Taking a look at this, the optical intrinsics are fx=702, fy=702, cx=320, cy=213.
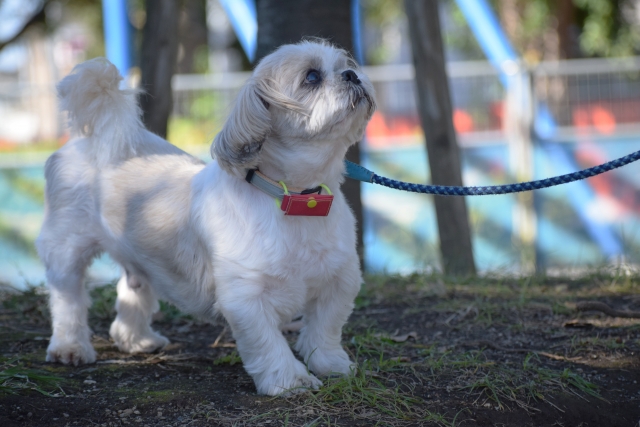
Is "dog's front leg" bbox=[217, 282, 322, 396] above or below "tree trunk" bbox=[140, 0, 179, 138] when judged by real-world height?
below

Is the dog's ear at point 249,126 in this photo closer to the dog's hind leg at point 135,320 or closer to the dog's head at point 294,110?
the dog's head at point 294,110

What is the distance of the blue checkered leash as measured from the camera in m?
3.28

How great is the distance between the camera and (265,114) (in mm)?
3045

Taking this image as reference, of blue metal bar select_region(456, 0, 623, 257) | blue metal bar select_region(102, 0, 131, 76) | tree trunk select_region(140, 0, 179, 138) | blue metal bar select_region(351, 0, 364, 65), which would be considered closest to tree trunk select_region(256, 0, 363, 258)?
blue metal bar select_region(351, 0, 364, 65)

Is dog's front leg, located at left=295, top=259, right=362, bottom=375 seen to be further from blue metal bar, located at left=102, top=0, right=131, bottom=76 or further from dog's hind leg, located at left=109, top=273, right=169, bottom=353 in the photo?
blue metal bar, located at left=102, top=0, right=131, bottom=76

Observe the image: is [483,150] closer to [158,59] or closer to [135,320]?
[158,59]

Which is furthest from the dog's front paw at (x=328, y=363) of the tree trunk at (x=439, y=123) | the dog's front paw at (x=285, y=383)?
the tree trunk at (x=439, y=123)

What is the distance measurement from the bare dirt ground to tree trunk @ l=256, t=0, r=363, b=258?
1831 mm

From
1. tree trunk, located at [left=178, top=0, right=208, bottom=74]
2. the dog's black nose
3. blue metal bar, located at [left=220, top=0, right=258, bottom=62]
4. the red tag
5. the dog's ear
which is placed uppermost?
tree trunk, located at [left=178, top=0, right=208, bottom=74]

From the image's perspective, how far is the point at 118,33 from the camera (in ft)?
25.0

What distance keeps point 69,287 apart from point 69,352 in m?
0.40

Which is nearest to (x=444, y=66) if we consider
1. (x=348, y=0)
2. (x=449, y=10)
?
(x=348, y=0)

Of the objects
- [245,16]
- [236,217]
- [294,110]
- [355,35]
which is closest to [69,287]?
[236,217]

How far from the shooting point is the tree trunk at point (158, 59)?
6043 mm
